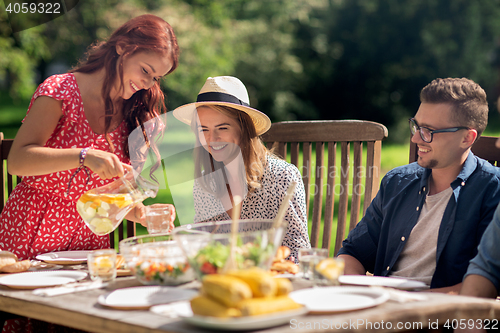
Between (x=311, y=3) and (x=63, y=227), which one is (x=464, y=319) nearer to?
(x=63, y=227)

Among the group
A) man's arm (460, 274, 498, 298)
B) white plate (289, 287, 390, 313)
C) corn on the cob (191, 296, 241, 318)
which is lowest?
man's arm (460, 274, 498, 298)

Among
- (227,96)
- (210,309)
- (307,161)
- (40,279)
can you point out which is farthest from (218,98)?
(210,309)

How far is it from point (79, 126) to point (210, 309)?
1444 mm

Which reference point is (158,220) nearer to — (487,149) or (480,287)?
(480,287)

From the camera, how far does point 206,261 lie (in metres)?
1.24

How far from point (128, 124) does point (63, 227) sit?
1.86 feet

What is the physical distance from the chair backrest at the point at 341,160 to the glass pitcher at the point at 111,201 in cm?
133

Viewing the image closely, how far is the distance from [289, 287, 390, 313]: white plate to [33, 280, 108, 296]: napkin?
2.09 ft

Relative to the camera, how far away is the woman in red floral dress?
6.93ft

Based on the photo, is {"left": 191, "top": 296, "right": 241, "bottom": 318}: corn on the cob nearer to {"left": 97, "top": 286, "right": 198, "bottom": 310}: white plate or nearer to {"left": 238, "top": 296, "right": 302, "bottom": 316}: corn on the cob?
{"left": 238, "top": 296, "right": 302, "bottom": 316}: corn on the cob

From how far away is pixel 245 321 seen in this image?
102 cm

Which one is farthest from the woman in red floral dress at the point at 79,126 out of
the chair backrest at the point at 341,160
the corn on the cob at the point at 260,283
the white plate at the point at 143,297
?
the corn on the cob at the point at 260,283

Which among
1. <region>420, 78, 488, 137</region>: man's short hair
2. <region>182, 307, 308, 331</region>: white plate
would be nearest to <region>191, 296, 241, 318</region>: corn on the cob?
<region>182, 307, 308, 331</region>: white plate

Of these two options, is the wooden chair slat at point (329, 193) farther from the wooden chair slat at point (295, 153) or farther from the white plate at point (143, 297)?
the white plate at point (143, 297)
